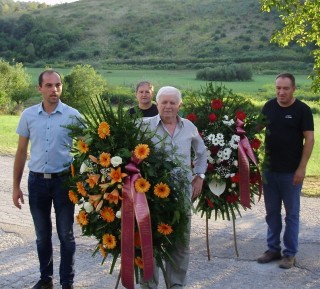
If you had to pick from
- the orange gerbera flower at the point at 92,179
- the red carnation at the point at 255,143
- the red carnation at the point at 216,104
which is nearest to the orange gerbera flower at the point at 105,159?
the orange gerbera flower at the point at 92,179

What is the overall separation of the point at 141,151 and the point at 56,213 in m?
1.25

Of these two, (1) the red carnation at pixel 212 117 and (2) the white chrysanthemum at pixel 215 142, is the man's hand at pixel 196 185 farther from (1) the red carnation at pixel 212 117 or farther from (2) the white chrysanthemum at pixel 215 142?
(1) the red carnation at pixel 212 117

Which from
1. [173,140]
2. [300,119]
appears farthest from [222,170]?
[173,140]

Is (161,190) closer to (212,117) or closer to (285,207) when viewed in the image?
(212,117)

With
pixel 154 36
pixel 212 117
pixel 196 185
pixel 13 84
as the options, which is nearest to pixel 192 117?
pixel 212 117

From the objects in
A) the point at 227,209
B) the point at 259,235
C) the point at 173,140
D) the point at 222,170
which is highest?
the point at 173,140

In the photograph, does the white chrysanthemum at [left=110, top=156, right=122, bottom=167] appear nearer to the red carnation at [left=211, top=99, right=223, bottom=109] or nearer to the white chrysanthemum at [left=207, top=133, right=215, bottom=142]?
the white chrysanthemum at [left=207, top=133, right=215, bottom=142]

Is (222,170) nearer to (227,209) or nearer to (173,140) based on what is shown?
(227,209)

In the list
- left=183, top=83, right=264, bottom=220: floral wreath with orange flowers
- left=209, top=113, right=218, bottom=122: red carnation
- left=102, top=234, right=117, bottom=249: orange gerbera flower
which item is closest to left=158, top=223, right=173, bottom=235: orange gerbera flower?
left=102, top=234, right=117, bottom=249: orange gerbera flower

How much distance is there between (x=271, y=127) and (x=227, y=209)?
112cm

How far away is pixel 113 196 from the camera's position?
14.3 feet

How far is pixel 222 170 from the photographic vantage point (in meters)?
6.21

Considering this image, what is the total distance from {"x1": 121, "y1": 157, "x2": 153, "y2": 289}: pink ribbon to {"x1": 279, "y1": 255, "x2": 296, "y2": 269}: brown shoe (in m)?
2.21

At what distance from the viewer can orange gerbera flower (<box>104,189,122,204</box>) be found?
14.3 ft
